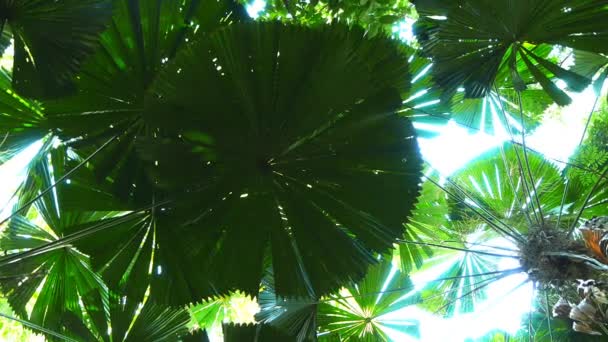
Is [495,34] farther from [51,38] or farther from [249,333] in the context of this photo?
[51,38]

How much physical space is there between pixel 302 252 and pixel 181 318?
101 centimetres

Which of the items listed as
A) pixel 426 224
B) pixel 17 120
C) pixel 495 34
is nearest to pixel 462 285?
pixel 426 224

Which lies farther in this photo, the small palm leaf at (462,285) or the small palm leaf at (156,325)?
the small palm leaf at (462,285)

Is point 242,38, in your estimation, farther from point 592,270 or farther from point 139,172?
point 592,270

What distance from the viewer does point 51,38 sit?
203 cm

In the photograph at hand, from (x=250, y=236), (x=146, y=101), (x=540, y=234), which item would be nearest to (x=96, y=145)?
(x=146, y=101)

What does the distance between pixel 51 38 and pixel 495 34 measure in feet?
6.02

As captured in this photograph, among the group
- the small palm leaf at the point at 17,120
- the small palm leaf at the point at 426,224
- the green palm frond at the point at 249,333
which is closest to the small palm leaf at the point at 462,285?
the small palm leaf at the point at 426,224

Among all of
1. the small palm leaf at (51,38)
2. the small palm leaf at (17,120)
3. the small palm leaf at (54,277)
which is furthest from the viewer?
the small palm leaf at (54,277)

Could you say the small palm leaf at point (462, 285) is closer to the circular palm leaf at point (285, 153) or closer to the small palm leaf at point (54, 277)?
the circular palm leaf at point (285, 153)

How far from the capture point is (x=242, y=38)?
180 centimetres

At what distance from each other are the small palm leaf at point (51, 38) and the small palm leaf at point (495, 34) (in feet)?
4.59

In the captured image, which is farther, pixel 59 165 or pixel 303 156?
pixel 59 165

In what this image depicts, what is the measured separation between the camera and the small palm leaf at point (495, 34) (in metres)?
2.15
